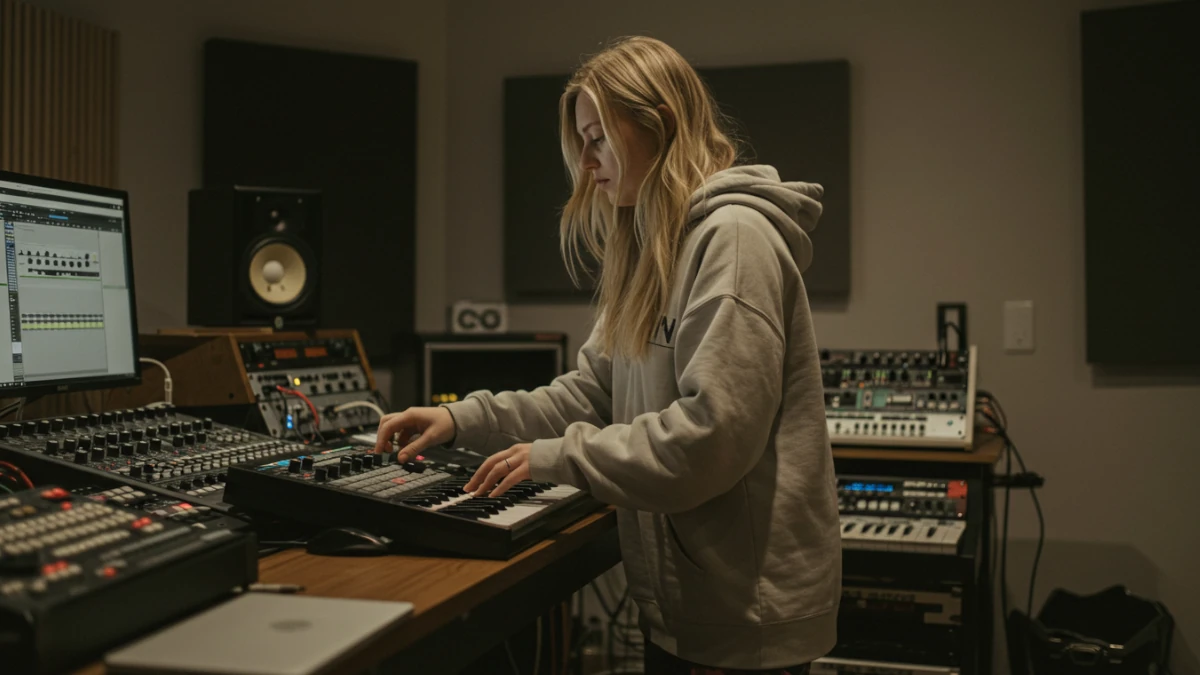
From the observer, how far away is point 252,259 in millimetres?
2420

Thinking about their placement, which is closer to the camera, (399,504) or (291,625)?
(291,625)

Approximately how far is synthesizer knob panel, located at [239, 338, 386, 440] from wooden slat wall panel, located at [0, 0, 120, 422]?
1.08m

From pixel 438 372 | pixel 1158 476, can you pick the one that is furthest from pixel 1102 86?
pixel 438 372

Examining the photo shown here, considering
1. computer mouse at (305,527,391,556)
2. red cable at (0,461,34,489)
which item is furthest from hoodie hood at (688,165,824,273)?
red cable at (0,461,34,489)

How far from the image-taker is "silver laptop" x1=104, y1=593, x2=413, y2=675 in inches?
30.9

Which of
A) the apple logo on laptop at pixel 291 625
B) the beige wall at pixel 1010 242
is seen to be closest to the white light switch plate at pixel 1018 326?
the beige wall at pixel 1010 242

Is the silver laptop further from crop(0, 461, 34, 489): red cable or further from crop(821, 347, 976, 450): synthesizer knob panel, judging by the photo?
crop(821, 347, 976, 450): synthesizer knob panel

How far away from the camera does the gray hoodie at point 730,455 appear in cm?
132

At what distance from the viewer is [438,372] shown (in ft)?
11.5

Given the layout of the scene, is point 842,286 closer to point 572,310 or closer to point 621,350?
point 572,310

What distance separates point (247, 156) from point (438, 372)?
0.97 m

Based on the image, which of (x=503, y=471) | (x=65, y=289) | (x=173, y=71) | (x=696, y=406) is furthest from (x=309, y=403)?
(x=173, y=71)

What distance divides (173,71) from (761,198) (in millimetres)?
2557

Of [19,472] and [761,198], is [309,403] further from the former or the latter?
[761,198]
